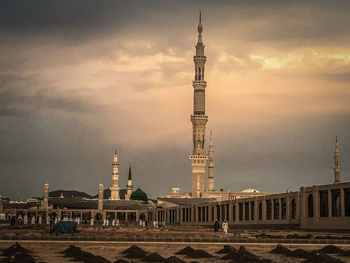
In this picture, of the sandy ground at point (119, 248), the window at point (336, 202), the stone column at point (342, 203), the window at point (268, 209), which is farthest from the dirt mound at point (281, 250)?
the window at point (268, 209)

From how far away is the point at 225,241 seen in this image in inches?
1391

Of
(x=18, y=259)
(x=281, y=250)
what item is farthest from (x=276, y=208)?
(x=18, y=259)

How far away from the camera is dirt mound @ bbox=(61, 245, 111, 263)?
2658 centimetres

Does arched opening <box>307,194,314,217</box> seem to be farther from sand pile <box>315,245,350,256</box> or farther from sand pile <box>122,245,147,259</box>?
sand pile <box>122,245,147,259</box>

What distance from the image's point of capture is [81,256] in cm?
2809

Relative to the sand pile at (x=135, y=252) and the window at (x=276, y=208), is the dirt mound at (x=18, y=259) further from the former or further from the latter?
the window at (x=276, y=208)

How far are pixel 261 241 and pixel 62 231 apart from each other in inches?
576

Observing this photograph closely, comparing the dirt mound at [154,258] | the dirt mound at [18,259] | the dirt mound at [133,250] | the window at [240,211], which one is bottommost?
the dirt mound at [154,258]

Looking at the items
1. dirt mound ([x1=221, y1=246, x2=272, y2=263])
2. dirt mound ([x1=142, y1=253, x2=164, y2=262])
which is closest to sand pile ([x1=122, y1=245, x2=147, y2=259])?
dirt mound ([x1=142, y1=253, x2=164, y2=262])

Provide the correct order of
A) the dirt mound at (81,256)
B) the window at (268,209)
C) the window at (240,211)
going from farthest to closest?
the window at (240,211) → the window at (268,209) → the dirt mound at (81,256)

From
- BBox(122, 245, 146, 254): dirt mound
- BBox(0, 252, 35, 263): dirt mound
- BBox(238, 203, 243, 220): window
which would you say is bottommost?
BBox(0, 252, 35, 263): dirt mound

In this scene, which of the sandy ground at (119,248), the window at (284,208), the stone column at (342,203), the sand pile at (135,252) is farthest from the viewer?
the window at (284,208)

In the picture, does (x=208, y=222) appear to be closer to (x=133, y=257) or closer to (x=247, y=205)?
(x=247, y=205)

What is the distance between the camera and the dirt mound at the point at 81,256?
26.6 metres
